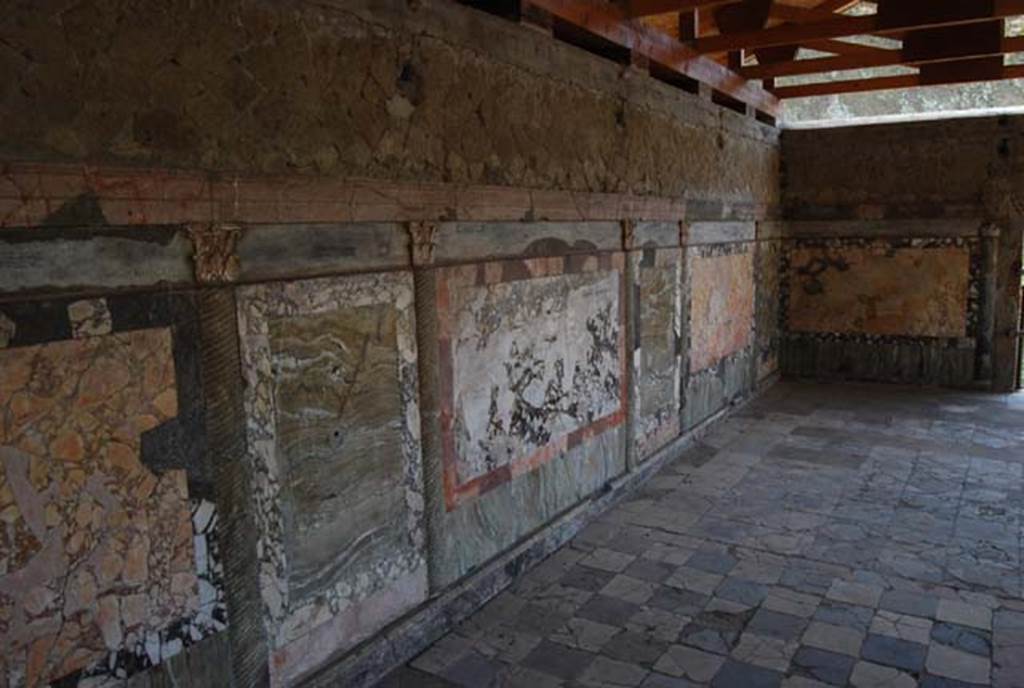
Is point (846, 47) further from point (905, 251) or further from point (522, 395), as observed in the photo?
point (522, 395)

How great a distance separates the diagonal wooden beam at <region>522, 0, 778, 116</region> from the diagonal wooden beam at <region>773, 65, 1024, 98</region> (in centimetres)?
74

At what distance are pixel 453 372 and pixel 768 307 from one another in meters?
6.72

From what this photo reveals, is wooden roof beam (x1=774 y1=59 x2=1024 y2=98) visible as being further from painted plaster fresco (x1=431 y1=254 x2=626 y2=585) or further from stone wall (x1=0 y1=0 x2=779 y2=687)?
painted plaster fresco (x1=431 y1=254 x2=626 y2=585)

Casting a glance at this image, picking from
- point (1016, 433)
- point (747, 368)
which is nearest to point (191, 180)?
point (747, 368)

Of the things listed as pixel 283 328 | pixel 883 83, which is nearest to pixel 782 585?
pixel 283 328

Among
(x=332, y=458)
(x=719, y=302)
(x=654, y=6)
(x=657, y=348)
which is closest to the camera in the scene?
(x=332, y=458)

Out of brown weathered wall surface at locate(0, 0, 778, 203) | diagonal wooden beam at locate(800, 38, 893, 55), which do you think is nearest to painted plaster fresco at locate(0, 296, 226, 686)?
brown weathered wall surface at locate(0, 0, 778, 203)

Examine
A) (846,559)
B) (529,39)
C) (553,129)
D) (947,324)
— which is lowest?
(846,559)

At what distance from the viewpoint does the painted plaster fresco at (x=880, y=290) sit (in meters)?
9.53

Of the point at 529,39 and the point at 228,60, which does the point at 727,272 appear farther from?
the point at 228,60

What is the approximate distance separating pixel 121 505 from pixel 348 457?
1076 millimetres

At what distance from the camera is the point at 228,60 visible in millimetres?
2840

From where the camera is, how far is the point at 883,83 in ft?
27.5

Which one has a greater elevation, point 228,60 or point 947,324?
point 228,60
